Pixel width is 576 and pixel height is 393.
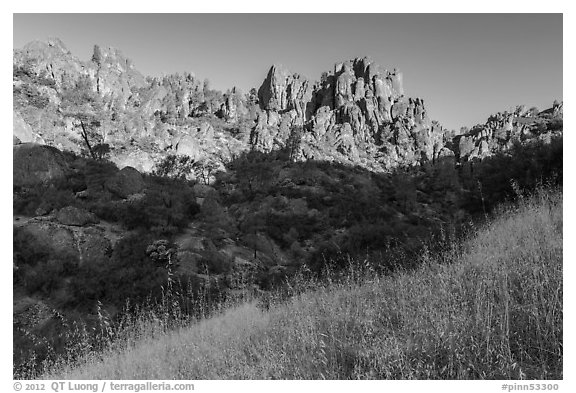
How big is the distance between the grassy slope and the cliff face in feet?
120

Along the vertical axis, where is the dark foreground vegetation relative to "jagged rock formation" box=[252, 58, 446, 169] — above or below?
below

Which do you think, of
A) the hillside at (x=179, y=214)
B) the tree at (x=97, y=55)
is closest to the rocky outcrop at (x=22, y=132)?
the hillside at (x=179, y=214)

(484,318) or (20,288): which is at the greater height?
(484,318)

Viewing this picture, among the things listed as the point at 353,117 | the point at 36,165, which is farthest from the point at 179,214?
the point at 353,117

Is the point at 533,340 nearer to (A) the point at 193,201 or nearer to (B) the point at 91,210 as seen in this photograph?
(B) the point at 91,210

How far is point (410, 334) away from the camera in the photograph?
8.44ft

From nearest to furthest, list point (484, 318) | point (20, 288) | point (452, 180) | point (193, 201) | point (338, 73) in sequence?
1. point (484, 318)
2. point (20, 288)
3. point (193, 201)
4. point (452, 180)
5. point (338, 73)

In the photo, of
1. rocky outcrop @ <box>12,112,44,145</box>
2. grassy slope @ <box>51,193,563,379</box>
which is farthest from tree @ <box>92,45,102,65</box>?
grassy slope @ <box>51,193,563,379</box>

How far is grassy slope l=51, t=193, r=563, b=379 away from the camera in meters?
2.30

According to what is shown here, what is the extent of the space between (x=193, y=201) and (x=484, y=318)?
16.6 metres

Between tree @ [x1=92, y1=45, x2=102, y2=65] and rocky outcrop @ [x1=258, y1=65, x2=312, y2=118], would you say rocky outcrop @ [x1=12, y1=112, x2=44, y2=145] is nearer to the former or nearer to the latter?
tree @ [x1=92, y1=45, x2=102, y2=65]

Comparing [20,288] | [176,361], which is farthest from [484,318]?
[20,288]

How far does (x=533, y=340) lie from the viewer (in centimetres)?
240

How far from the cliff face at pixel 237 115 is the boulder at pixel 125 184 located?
20.2 metres
